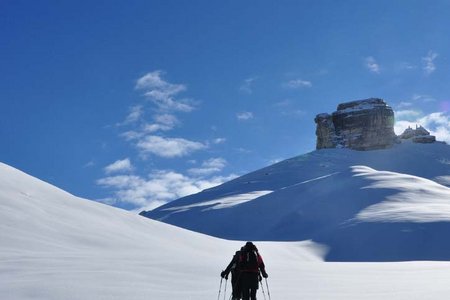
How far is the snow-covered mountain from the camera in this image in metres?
49.3

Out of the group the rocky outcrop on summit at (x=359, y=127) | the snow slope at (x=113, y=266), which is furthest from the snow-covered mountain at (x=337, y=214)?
the rocky outcrop on summit at (x=359, y=127)

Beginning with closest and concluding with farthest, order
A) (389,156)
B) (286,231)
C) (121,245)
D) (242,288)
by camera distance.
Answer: (242,288) → (121,245) → (286,231) → (389,156)

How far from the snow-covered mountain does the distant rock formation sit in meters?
71.4

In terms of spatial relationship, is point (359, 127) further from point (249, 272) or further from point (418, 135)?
point (249, 272)

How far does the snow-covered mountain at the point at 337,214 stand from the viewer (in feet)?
162

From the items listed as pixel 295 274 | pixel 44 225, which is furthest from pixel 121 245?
pixel 295 274

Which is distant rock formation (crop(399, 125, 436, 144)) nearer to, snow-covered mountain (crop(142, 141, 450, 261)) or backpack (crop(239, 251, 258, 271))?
snow-covered mountain (crop(142, 141, 450, 261))

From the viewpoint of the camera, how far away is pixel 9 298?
12.3 meters

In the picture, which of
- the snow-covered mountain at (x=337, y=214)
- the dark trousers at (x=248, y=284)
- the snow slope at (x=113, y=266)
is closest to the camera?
the dark trousers at (x=248, y=284)

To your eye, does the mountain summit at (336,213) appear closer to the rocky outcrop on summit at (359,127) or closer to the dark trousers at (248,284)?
the dark trousers at (248,284)

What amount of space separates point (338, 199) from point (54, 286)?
208 feet

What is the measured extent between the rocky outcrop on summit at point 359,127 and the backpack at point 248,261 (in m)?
162

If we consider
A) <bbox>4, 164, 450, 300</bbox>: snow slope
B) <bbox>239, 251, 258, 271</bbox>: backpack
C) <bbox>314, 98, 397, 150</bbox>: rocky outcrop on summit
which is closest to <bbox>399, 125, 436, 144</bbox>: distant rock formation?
<bbox>314, 98, 397, 150</bbox>: rocky outcrop on summit

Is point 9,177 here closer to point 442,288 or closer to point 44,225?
point 44,225
